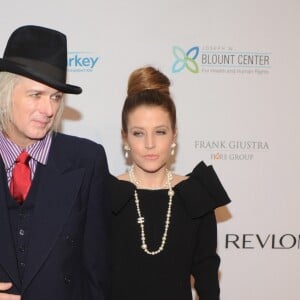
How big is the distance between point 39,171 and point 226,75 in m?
1.13

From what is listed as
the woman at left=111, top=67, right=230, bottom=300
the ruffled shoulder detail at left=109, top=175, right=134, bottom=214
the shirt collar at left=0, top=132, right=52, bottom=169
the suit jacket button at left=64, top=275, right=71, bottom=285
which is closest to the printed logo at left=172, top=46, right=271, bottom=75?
the woman at left=111, top=67, right=230, bottom=300

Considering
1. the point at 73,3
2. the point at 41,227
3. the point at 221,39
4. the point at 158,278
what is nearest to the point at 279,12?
the point at 221,39

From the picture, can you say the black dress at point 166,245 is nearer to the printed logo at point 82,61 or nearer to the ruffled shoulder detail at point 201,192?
the ruffled shoulder detail at point 201,192

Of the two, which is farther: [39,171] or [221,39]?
[221,39]

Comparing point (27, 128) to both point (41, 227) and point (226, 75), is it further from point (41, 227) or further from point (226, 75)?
point (226, 75)

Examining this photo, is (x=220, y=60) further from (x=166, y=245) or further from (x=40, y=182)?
(x=40, y=182)

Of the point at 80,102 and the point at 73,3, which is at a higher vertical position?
the point at 73,3

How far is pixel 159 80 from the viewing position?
1.79 metres

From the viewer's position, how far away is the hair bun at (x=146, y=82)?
1767mm

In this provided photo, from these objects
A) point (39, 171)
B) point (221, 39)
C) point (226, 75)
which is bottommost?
point (39, 171)

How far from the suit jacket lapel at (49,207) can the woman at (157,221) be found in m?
0.31

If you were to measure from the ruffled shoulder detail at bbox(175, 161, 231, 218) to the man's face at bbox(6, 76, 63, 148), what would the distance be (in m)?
0.61

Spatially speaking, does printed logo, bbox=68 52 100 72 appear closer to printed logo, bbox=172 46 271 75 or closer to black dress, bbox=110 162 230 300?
printed logo, bbox=172 46 271 75

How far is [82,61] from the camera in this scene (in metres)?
2.15
